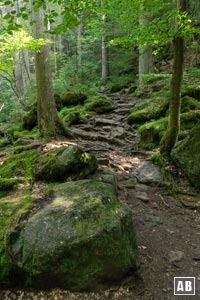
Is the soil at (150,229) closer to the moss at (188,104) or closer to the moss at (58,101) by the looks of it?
the moss at (188,104)

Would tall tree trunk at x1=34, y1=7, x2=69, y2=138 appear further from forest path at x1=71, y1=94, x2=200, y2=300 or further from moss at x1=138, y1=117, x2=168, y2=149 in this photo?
moss at x1=138, y1=117, x2=168, y2=149

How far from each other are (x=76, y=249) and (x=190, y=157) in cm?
353

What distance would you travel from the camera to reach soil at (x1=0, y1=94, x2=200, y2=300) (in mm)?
3230

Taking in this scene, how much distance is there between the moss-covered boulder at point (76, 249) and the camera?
3.21m

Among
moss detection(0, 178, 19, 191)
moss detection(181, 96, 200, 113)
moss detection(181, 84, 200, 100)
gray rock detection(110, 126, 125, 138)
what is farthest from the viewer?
moss detection(181, 84, 200, 100)

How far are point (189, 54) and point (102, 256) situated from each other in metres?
15.6

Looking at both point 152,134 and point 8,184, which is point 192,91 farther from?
point 8,184

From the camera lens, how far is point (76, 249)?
10.6 feet

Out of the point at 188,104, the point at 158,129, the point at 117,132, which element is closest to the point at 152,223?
the point at 158,129

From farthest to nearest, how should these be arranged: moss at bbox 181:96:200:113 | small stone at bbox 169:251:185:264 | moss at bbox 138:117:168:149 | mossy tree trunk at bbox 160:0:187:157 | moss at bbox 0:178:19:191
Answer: moss at bbox 181:96:200:113 < moss at bbox 138:117:168:149 < mossy tree trunk at bbox 160:0:187:157 < moss at bbox 0:178:19:191 < small stone at bbox 169:251:185:264

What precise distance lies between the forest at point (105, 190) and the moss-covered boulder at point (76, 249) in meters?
0.01

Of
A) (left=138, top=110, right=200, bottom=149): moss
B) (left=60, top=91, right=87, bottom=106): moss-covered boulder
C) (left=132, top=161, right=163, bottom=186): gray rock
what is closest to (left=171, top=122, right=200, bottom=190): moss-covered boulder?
(left=132, top=161, right=163, bottom=186): gray rock

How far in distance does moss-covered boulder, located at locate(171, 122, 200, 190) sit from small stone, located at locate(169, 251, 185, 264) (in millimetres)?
1993

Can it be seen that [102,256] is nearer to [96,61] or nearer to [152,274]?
[152,274]
